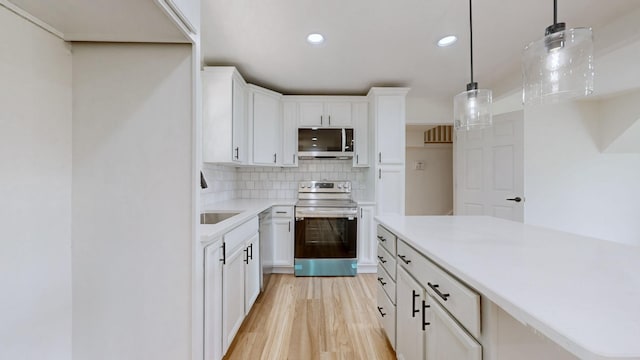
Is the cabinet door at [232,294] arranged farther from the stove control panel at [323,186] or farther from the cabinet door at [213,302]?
the stove control panel at [323,186]

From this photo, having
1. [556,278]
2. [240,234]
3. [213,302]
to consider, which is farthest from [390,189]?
[556,278]

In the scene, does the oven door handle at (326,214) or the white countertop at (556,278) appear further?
the oven door handle at (326,214)

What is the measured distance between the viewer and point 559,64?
1179 mm

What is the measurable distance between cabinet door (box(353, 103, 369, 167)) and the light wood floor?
1.57 m

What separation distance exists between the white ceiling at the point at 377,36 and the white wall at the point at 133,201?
3.31 ft

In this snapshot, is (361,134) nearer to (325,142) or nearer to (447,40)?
(325,142)

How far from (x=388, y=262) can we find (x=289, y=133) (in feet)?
7.58

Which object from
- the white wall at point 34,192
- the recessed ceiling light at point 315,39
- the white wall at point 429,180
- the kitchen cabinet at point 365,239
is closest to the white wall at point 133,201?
the white wall at point 34,192

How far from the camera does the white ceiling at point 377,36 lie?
1906 mm

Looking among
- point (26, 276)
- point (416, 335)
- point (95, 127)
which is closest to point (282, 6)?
point (95, 127)

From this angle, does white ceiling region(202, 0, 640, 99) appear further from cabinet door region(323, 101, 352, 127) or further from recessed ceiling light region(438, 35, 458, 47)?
cabinet door region(323, 101, 352, 127)

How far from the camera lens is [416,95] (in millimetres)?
3771

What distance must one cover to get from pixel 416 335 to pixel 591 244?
917 millimetres

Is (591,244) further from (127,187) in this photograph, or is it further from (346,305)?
(127,187)
